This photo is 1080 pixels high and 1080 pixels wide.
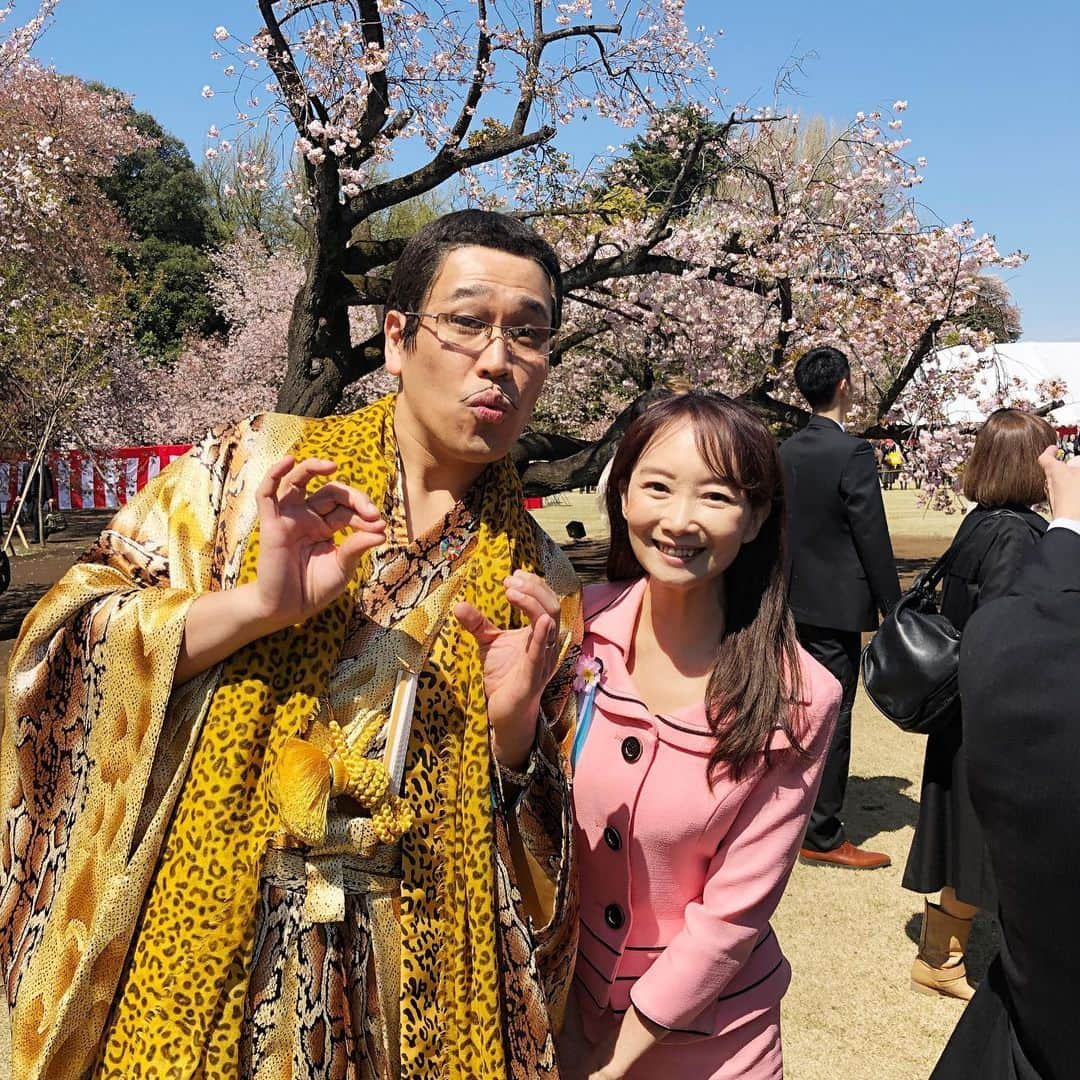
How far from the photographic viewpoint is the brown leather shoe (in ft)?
15.3

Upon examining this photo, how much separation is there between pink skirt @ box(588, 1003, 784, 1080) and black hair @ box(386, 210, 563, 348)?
1251mm

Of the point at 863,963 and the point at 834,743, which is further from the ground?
the point at 834,743

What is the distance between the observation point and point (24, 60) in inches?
445

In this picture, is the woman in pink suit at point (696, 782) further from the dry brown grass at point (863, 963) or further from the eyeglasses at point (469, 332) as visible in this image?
the dry brown grass at point (863, 963)

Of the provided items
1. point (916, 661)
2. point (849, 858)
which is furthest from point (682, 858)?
point (849, 858)

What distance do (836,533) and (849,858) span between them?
158cm

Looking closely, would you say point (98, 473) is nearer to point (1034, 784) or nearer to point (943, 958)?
point (943, 958)

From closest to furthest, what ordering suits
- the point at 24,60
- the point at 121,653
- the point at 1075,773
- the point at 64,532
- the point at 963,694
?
the point at 1075,773 → the point at 963,694 → the point at 121,653 → the point at 24,60 → the point at 64,532

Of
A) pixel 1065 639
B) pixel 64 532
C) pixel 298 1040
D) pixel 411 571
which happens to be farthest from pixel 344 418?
pixel 64 532

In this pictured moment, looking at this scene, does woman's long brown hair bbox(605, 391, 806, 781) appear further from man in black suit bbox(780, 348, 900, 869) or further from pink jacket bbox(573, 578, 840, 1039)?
man in black suit bbox(780, 348, 900, 869)

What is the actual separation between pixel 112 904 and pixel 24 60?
42.4 ft

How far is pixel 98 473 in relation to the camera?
17.9m

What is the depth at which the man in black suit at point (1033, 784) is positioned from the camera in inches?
45.4

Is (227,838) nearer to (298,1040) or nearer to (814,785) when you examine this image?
(298,1040)
